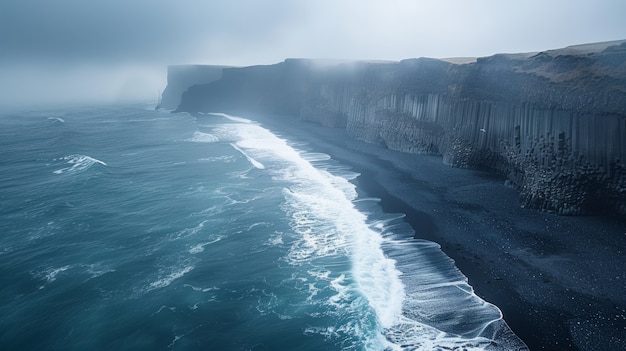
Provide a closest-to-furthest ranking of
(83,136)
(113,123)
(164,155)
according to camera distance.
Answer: (164,155), (83,136), (113,123)

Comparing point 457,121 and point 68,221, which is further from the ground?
point 457,121

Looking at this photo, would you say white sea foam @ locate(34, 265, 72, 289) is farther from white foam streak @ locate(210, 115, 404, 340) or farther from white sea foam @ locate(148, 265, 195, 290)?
white foam streak @ locate(210, 115, 404, 340)

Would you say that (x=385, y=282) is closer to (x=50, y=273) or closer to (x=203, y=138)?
(x=50, y=273)

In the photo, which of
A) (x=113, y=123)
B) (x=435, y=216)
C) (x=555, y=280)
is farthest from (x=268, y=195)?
(x=113, y=123)

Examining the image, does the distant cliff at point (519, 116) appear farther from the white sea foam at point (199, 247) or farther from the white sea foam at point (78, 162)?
the white sea foam at point (78, 162)

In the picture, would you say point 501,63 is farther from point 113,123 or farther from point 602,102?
point 113,123
